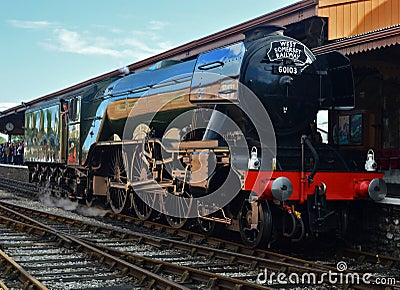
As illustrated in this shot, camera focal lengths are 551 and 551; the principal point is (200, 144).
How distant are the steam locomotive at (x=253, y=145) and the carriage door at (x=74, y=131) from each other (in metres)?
3.47

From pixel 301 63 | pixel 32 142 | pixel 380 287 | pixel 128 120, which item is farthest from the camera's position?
pixel 32 142

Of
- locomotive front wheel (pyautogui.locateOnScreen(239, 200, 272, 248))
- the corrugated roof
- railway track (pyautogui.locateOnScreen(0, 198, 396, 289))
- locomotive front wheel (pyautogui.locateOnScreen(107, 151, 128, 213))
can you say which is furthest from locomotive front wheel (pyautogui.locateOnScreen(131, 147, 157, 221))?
the corrugated roof

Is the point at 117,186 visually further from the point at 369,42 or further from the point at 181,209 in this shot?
the point at 369,42

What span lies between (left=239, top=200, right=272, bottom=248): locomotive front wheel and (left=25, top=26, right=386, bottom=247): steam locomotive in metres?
0.01

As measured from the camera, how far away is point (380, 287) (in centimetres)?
553

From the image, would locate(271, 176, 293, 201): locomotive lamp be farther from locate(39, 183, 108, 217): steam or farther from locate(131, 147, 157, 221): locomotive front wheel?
locate(39, 183, 108, 217): steam

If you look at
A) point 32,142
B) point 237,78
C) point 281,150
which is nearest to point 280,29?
point 237,78

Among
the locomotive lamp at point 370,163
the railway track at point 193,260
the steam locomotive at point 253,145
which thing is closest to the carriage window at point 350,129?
the steam locomotive at point 253,145

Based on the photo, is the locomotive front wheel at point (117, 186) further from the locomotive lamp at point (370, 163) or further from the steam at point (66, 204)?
the locomotive lamp at point (370, 163)

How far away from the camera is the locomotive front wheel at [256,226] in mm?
7371

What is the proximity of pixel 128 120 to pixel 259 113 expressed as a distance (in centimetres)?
415

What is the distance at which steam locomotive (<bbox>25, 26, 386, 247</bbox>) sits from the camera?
7402 mm

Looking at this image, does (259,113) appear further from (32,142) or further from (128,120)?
(32,142)

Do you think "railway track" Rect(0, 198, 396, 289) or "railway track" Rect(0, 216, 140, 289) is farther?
"railway track" Rect(0, 198, 396, 289)
